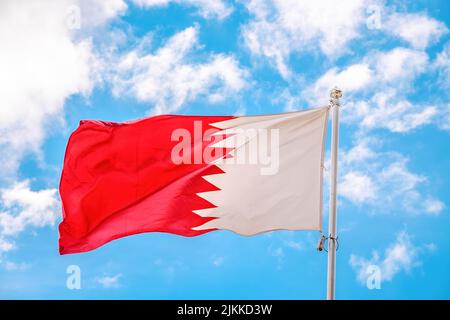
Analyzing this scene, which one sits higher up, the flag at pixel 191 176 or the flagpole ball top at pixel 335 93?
the flagpole ball top at pixel 335 93

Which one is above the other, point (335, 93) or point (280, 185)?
point (335, 93)

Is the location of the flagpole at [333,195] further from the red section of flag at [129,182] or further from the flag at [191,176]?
the red section of flag at [129,182]

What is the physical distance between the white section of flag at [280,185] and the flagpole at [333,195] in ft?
1.14

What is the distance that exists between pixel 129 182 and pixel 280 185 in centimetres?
367

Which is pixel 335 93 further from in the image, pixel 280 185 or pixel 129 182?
pixel 129 182

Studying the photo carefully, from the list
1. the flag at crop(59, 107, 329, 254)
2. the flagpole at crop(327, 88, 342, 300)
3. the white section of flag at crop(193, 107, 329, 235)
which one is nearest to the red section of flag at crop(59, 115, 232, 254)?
the flag at crop(59, 107, 329, 254)

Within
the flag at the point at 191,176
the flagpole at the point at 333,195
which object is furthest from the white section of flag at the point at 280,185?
the flagpole at the point at 333,195

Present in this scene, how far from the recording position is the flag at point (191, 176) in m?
15.7

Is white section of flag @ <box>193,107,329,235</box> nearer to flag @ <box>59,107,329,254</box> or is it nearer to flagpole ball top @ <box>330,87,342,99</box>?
flag @ <box>59,107,329,254</box>

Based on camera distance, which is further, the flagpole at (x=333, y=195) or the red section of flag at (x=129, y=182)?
the red section of flag at (x=129, y=182)

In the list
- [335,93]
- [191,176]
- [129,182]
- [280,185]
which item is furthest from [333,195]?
[129,182]

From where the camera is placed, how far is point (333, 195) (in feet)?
49.8

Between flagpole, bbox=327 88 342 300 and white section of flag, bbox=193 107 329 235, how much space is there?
1.14 feet
